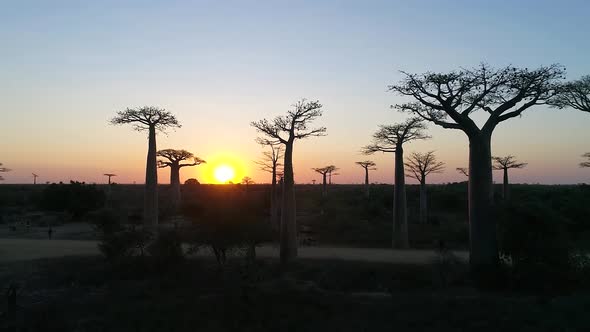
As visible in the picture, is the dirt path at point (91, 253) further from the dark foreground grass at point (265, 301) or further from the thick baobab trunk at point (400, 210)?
the thick baobab trunk at point (400, 210)

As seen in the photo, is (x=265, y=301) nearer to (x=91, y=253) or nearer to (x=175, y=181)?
(x=91, y=253)

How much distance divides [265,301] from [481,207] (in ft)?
16.7

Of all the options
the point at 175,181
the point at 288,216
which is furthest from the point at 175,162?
the point at 288,216

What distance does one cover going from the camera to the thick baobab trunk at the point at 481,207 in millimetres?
10906

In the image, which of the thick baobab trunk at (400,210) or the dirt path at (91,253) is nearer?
the dirt path at (91,253)

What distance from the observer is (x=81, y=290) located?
468 inches

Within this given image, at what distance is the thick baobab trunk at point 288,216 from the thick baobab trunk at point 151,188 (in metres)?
6.15

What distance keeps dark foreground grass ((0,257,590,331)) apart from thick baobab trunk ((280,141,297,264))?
116 cm

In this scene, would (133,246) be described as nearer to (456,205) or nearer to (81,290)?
(81,290)

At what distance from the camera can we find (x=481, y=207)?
11.1 m

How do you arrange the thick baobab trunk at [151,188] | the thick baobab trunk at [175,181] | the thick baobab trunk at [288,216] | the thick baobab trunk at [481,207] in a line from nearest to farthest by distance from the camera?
the thick baobab trunk at [481,207] → the thick baobab trunk at [288,216] → the thick baobab trunk at [151,188] → the thick baobab trunk at [175,181]

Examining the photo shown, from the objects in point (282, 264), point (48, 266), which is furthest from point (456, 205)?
point (48, 266)

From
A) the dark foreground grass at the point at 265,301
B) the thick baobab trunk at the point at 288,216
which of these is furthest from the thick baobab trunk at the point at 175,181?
the dark foreground grass at the point at 265,301

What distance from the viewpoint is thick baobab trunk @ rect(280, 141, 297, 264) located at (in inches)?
570
